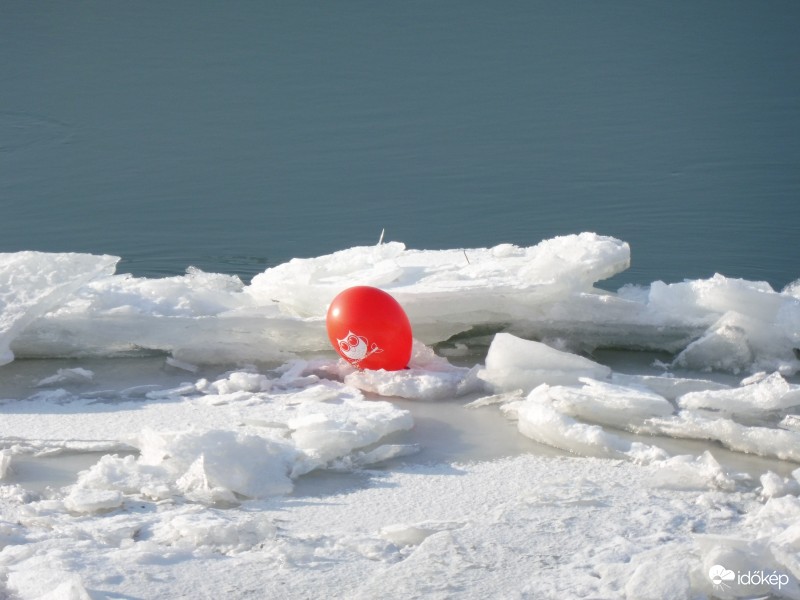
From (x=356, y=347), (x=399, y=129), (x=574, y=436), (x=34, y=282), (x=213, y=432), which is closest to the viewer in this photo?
(x=213, y=432)

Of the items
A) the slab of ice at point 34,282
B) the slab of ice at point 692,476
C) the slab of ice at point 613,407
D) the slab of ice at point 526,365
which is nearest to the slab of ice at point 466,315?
the slab of ice at point 34,282

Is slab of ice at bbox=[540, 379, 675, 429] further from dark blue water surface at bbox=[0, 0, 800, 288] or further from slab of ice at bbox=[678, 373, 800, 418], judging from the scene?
dark blue water surface at bbox=[0, 0, 800, 288]

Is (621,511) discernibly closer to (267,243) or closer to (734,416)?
(734,416)

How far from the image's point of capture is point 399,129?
8.13 meters

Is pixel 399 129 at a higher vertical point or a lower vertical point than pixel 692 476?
higher

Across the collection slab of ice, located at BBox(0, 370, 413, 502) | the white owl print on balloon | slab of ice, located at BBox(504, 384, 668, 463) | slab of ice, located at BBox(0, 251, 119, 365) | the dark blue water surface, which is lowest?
slab of ice, located at BBox(504, 384, 668, 463)

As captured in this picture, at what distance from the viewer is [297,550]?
8.82 feet

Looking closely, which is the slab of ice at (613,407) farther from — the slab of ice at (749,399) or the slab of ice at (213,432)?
the slab of ice at (213,432)

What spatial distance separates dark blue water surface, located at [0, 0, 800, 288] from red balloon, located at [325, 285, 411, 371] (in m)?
1.62

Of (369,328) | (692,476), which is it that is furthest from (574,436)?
(369,328)

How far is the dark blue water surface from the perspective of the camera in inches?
235

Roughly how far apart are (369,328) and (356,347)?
3.5 inches

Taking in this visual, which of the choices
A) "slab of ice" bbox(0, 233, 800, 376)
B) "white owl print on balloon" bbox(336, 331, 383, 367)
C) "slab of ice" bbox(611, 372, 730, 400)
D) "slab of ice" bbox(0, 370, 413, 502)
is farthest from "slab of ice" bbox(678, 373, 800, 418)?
"white owl print on balloon" bbox(336, 331, 383, 367)

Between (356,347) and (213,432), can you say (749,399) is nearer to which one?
(356,347)
